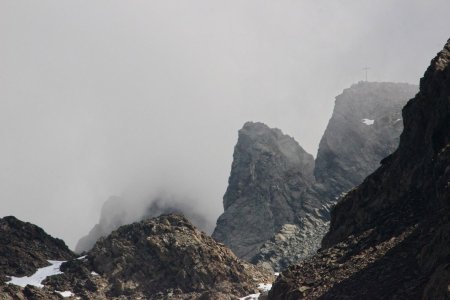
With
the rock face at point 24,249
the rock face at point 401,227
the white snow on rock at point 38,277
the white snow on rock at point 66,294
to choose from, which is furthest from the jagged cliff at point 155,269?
the rock face at point 401,227

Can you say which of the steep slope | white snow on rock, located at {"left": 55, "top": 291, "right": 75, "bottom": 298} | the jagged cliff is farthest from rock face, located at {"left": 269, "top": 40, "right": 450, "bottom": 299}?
white snow on rock, located at {"left": 55, "top": 291, "right": 75, "bottom": 298}

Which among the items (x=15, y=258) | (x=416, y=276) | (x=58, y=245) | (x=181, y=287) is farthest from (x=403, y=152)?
(x=58, y=245)

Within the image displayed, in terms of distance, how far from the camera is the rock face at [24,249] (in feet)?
561

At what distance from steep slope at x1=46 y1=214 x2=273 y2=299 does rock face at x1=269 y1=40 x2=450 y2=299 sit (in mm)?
68740

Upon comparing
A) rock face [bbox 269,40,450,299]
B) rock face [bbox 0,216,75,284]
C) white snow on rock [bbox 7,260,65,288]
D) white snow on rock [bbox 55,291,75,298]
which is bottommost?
rock face [bbox 269,40,450,299]

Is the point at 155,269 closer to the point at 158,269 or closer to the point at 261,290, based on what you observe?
the point at 158,269

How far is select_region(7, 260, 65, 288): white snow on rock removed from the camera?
532 feet

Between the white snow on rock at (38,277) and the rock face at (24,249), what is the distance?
168cm

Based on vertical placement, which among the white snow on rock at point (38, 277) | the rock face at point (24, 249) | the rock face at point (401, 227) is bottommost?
the rock face at point (401, 227)

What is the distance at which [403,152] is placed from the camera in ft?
315

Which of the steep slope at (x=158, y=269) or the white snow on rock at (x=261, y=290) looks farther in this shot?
the steep slope at (x=158, y=269)

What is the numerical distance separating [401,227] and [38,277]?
11115 cm

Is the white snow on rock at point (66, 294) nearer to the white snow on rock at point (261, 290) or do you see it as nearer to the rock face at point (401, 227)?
the white snow on rock at point (261, 290)

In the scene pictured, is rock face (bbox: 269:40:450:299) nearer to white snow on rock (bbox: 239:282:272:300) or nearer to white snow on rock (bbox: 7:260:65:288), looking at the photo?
white snow on rock (bbox: 239:282:272:300)
